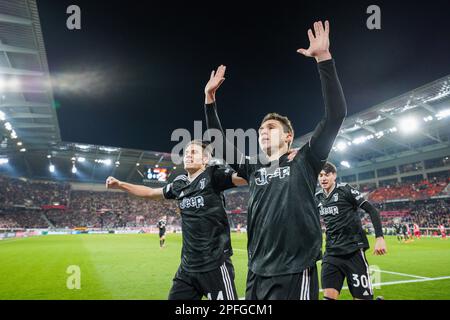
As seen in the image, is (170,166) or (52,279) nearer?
(52,279)

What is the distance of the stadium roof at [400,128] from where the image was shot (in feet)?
105

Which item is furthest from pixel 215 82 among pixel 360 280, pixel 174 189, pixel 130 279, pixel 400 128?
pixel 400 128

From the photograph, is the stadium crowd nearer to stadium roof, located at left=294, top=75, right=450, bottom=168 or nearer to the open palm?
stadium roof, located at left=294, top=75, right=450, bottom=168

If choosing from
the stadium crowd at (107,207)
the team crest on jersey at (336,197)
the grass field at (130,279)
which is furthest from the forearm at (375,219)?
the stadium crowd at (107,207)

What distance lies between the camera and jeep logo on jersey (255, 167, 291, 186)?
9.16 ft

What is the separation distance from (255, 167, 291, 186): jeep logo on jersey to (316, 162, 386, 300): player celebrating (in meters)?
2.99

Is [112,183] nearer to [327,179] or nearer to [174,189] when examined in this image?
[174,189]

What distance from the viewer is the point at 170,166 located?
212 ft

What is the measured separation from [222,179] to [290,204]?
1.61 metres

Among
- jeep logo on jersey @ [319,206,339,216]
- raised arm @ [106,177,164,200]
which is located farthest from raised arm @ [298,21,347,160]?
jeep logo on jersey @ [319,206,339,216]

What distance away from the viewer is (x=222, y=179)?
416 cm

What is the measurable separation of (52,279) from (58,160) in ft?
166
